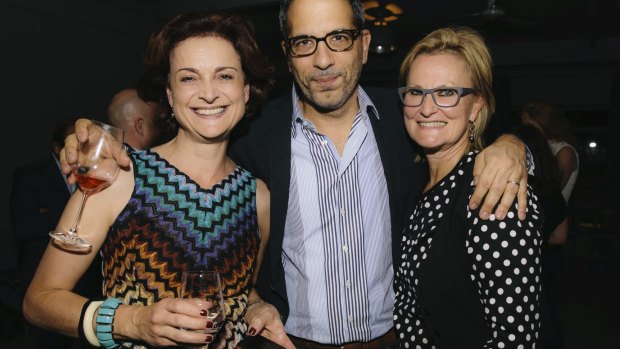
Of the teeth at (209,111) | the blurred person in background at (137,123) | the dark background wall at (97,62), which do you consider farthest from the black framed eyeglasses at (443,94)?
the dark background wall at (97,62)

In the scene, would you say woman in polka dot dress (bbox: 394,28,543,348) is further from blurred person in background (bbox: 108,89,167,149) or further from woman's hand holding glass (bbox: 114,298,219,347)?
blurred person in background (bbox: 108,89,167,149)

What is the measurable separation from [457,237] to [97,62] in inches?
252

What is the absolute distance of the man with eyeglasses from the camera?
1938 mm

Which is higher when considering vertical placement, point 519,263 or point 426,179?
point 426,179

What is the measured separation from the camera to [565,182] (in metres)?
4.31

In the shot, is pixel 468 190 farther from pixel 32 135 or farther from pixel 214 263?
pixel 32 135

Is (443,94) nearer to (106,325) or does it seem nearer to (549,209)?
(106,325)

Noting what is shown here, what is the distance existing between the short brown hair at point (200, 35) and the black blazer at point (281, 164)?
0.84 ft

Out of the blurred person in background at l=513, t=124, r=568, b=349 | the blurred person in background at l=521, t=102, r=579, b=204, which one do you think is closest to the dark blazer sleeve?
the blurred person in background at l=513, t=124, r=568, b=349

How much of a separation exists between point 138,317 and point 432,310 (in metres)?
0.87

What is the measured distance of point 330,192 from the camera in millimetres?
1954

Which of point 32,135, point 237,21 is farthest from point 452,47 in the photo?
point 32,135

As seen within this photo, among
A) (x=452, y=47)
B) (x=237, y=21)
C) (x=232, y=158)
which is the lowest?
(x=232, y=158)

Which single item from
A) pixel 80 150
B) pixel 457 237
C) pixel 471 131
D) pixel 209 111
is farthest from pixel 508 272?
pixel 80 150
